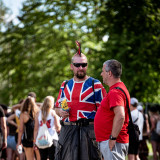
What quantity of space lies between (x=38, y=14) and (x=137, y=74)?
7073 millimetres

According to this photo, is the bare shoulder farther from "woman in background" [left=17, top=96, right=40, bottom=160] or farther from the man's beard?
the man's beard

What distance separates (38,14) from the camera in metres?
18.3

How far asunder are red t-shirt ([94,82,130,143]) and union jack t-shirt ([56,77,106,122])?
0.69m

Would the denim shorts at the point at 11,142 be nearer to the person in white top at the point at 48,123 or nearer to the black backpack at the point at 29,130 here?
the black backpack at the point at 29,130

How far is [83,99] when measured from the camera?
5.30 meters

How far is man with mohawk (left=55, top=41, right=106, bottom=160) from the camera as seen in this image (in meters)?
5.24

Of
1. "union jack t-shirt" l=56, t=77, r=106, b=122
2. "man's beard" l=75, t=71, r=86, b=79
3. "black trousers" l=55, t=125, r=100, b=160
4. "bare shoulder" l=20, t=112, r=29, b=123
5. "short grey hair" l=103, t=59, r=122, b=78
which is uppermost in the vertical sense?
"short grey hair" l=103, t=59, r=122, b=78

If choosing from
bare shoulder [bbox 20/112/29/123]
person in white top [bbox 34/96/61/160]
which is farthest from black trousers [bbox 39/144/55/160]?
bare shoulder [bbox 20/112/29/123]

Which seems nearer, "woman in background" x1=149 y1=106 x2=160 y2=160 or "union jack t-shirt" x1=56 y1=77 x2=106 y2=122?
"union jack t-shirt" x1=56 y1=77 x2=106 y2=122

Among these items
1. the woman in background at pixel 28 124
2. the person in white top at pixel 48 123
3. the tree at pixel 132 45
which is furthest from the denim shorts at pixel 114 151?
the tree at pixel 132 45

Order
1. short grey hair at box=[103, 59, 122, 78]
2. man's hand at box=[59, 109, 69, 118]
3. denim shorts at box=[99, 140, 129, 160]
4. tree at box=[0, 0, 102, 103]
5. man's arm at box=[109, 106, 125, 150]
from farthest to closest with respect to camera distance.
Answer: tree at box=[0, 0, 102, 103]
man's hand at box=[59, 109, 69, 118]
short grey hair at box=[103, 59, 122, 78]
denim shorts at box=[99, 140, 129, 160]
man's arm at box=[109, 106, 125, 150]

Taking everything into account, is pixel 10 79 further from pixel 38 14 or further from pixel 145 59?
pixel 145 59

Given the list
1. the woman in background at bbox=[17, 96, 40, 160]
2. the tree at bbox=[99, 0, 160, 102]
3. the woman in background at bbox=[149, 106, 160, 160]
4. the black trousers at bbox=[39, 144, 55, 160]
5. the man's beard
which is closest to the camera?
the man's beard

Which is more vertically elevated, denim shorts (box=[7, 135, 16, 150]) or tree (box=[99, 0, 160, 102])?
tree (box=[99, 0, 160, 102])
